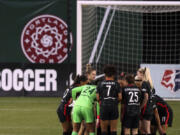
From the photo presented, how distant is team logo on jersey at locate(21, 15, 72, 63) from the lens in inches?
994

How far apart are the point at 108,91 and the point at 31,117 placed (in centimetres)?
706

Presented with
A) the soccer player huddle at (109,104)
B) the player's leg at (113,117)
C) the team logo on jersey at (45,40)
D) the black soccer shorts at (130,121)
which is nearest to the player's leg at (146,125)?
the soccer player huddle at (109,104)

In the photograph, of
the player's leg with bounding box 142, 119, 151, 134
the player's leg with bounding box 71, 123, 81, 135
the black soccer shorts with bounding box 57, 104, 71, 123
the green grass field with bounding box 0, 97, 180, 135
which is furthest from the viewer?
the green grass field with bounding box 0, 97, 180, 135

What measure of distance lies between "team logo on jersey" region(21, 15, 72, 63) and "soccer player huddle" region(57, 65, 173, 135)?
13.1 metres

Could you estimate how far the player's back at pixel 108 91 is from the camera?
431 inches

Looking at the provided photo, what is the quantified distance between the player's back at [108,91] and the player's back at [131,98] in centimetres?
34

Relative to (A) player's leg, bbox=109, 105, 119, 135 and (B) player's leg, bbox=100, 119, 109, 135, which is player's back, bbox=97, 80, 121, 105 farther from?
(B) player's leg, bbox=100, 119, 109, 135

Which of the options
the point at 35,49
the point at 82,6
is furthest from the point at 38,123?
the point at 35,49

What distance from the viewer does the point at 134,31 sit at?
23.1 m

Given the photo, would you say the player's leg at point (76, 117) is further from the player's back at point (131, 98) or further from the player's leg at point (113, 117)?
the player's back at point (131, 98)

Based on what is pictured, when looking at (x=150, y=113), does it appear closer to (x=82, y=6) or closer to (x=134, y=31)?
(x=82, y=6)

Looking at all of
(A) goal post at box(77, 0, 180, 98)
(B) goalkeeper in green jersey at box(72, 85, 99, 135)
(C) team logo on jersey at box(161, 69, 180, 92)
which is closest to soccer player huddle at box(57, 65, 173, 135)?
(B) goalkeeper in green jersey at box(72, 85, 99, 135)

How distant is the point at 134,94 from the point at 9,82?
13565 mm

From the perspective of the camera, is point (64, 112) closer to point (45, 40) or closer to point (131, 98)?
point (131, 98)
